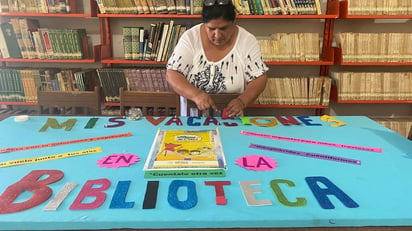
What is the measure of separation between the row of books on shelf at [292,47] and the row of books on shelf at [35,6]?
5.23 ft

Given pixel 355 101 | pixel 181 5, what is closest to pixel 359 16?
pixel 355 101

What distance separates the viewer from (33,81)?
267 centimetres

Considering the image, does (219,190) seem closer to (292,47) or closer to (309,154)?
(309,154)

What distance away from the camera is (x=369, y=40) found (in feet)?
8.36

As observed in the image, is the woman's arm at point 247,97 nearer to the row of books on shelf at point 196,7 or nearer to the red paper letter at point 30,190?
the red paper letter at point 30,190

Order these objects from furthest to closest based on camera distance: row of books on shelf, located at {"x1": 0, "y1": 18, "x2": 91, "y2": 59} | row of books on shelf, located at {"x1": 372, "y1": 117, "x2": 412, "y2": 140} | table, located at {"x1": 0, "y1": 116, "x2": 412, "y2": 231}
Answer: row of books on shelf, located at {"x1": 372, "y1": 117, "x2": 412, "y2": 140} → row of books on shelf, located at {"x1": 0, "y1": 18, "x2": 91, "y2": 59} → table, located at {"x1": 0, "y1": 116, "x2": 412, "y2": 231}

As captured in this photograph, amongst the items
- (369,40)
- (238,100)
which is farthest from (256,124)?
(369,40)

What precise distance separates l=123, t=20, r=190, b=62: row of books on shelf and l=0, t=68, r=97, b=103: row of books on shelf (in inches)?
19.4

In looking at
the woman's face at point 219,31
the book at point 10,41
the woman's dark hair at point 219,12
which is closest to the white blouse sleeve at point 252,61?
the woman's face at point 219,31

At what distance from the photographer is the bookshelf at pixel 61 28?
251 cm

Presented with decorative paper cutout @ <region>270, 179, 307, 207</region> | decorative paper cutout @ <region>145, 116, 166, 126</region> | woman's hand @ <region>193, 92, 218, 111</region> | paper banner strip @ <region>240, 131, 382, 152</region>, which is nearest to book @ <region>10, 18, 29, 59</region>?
decorative paper cutout @ <region>145, 116, 166, 126</region>

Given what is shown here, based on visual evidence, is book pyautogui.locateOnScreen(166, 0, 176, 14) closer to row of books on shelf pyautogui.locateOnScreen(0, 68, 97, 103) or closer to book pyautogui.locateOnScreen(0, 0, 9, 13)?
row of books on shelf pyautogui.locateOnScreen(0, 68, 97, 103)

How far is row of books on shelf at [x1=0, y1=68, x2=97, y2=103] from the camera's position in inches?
105

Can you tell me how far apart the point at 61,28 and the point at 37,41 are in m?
0.27
